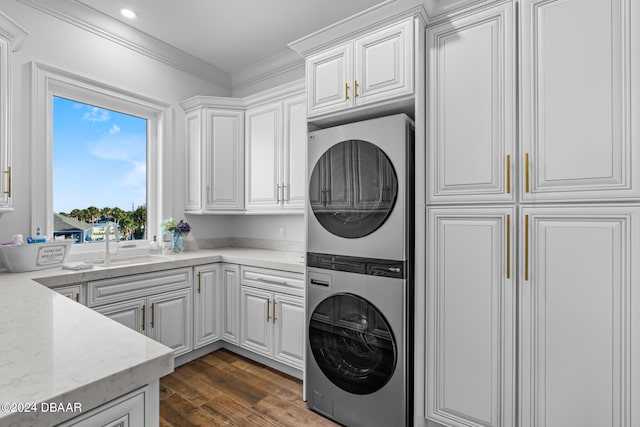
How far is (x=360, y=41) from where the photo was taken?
6.31 ft

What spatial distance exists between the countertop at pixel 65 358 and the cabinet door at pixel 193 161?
2043 mm

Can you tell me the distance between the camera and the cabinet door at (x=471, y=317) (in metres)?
1.57

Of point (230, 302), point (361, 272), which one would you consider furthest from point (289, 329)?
point (361, 272)

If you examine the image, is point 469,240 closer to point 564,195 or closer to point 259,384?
point 564,195

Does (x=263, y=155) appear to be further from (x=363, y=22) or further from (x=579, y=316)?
(x=579, y=316)

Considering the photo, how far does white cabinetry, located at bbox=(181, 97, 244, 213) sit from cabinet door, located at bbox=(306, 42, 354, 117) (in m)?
1.31

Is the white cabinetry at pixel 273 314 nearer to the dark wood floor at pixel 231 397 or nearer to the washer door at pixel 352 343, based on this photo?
the dark wood floor at pixel 231 397

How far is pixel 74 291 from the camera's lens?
2.05m

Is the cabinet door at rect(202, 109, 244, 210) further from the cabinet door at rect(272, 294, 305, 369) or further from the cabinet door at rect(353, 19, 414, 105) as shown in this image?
the cabinet door at rect(353, 19, 414, 105)

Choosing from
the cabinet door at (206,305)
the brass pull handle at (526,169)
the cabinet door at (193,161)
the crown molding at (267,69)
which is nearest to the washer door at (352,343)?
the brass pull handle at (526,169)

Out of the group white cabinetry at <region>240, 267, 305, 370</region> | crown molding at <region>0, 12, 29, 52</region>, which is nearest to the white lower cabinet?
white cabinetry at <region>240, 267, 305, 370</region>

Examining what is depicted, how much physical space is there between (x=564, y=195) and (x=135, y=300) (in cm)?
271

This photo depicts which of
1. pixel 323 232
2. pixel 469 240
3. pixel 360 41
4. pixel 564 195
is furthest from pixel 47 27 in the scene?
pixel 564 195

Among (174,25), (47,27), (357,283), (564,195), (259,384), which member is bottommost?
(259,384)
